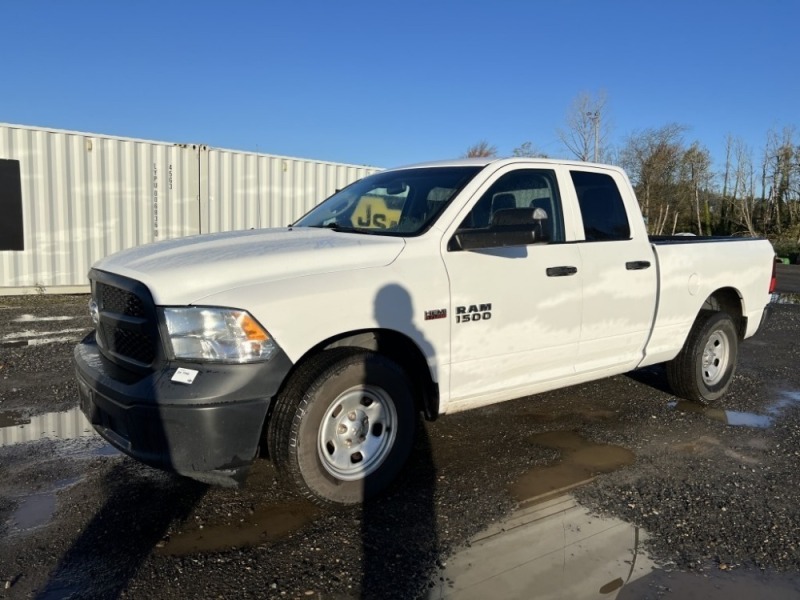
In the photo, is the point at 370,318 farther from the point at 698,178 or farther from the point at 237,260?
the point at 698,178

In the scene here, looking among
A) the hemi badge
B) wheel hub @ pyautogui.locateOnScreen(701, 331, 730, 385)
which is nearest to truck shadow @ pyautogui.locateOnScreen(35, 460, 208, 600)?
the hemi badge

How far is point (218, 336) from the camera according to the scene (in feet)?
9.59

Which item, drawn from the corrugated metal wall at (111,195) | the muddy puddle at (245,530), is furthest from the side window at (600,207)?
the corrugated metal wall at (111,195)

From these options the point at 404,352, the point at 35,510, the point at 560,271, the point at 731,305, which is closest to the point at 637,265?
the point at 560,271

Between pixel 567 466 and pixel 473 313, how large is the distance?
128 cm

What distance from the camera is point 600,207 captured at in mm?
4680

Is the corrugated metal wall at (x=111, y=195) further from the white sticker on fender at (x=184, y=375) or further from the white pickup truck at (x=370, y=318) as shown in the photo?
the white sticker on fender at (x=184, y=375)

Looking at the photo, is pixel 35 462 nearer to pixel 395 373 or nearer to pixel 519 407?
pixel 395 373

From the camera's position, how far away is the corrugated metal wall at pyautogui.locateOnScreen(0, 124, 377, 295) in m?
11.3

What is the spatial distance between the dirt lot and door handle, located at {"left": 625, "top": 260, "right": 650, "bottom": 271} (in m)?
1.26

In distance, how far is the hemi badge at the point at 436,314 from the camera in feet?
11.5

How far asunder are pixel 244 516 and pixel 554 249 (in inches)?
100

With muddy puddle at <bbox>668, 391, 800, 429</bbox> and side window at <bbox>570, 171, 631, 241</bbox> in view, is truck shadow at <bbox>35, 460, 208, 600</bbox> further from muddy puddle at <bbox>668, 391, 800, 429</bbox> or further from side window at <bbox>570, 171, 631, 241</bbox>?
muddy puddle at <bbox>668, 391, 800, 429</bbox>

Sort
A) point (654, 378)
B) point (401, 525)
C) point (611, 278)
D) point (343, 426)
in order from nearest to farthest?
point (401, 525) → point (343, 426) → point (611, 278) → point (654, 378)
